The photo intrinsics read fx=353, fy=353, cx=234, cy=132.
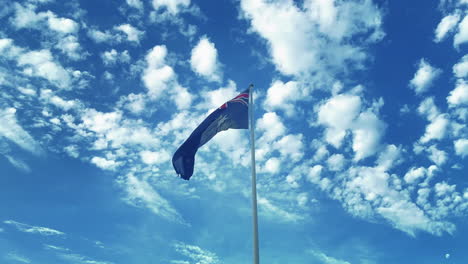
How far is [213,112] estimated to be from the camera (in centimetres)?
2058

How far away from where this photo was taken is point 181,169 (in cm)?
1989

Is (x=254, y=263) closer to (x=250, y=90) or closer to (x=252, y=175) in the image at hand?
(x=252, y=175)

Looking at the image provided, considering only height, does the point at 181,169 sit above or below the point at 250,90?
below

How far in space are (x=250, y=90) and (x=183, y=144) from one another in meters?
4.94

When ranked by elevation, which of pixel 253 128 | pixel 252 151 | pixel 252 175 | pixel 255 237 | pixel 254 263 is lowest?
pixel 254 263

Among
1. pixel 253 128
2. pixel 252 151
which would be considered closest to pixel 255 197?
pixel 252 151

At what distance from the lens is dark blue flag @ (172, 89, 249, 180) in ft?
65.4

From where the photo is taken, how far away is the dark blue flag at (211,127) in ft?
65.4

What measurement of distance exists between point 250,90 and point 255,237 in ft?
29.4

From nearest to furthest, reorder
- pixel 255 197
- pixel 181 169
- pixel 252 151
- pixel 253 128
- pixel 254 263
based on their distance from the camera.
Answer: pixel 254 263 → pixel 255 197 → pixel 252 151 → pixel 253 128 → pixel 181 169

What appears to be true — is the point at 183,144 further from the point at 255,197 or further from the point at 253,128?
the point at 255,197

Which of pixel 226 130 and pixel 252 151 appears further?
pixel 226 130

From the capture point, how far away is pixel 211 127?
2030 cm

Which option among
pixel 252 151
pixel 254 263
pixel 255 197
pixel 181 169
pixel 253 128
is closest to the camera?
pixel 254 263
